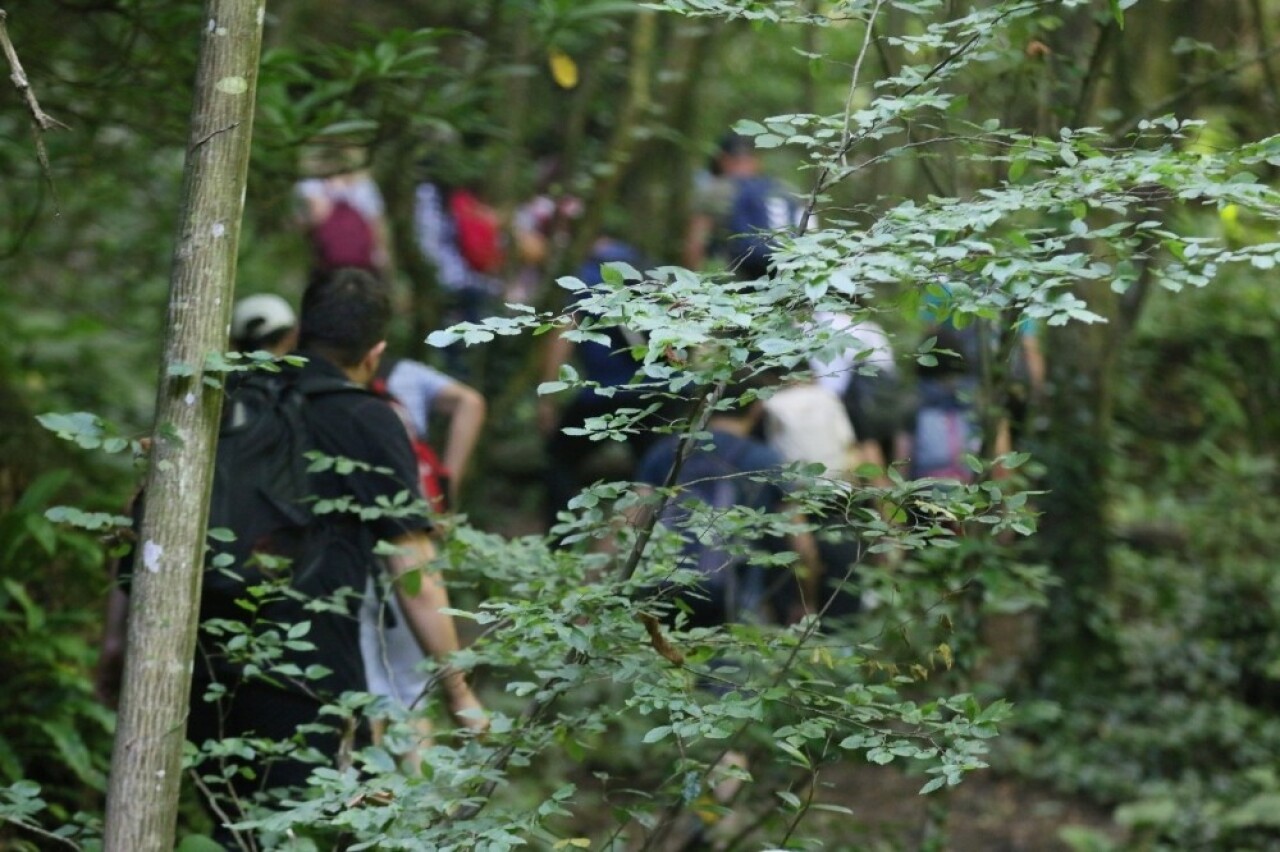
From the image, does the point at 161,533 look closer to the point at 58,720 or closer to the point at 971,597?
the point at 58,720

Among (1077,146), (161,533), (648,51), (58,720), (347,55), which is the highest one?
(648,51)

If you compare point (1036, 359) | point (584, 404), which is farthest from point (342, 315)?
point (1036, 359)

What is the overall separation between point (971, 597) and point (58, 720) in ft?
9.73

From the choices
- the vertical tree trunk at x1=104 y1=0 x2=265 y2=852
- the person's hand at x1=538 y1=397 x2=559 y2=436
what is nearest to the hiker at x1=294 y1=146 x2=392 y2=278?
the person's hand at x1=538 y1=397 x2=559 y2=436

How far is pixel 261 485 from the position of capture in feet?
12.2

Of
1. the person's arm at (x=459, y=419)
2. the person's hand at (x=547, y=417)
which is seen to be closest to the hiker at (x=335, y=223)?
the person's hand at (x=547, y=417)

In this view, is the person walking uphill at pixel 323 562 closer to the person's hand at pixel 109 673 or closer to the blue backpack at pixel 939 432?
the person's hand at pixel 109 673

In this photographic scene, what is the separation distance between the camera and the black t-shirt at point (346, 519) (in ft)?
12.5

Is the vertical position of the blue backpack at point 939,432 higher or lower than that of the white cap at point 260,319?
lower

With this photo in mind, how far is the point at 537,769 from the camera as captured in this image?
23.1ft

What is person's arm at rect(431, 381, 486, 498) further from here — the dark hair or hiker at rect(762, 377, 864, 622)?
the dark hair

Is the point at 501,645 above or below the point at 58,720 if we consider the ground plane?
above

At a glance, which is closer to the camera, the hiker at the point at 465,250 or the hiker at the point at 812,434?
the hiker at the point at 812,434

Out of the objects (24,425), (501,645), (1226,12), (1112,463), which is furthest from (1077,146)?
(1226,12)
